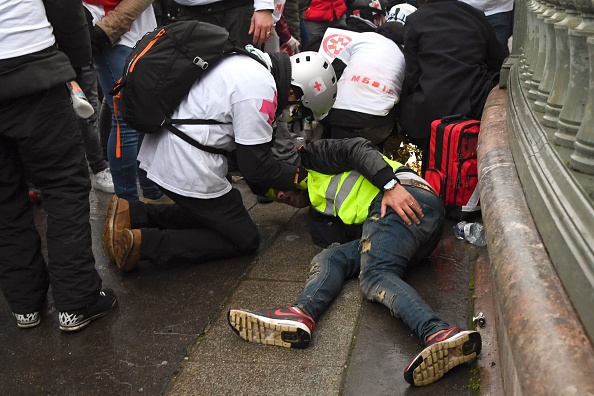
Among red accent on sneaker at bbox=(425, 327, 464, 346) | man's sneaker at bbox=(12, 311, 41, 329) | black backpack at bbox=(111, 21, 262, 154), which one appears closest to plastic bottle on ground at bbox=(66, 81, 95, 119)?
black backpack at bbox=(111, 21, 262, 154)

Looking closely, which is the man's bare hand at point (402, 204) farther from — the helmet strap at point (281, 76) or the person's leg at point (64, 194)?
the person's leg at point (64, 194)

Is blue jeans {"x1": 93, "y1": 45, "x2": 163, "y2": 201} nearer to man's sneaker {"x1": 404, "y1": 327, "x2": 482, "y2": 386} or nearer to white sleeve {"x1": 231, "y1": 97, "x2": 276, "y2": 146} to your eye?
white sleeve {"x1": 231, "y1": 97, "x2": 276, "y2": 146}

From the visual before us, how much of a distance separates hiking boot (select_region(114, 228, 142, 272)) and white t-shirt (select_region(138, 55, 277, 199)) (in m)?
0.32

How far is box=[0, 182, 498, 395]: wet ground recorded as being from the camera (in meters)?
2.88

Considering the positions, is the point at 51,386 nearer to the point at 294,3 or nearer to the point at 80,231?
the point at 80,231

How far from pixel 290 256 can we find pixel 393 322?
1009 millimetres

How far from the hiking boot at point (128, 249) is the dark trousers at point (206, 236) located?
39 mm

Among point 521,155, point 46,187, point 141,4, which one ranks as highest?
point 521,155

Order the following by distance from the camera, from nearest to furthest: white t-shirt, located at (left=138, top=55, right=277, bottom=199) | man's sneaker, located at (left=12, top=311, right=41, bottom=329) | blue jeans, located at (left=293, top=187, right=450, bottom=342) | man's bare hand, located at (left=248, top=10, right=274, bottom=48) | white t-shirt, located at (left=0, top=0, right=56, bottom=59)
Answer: white t-shirt, located at (left=0, top=0, right=56, bottom=59) < blue jeans, located at (left=293, top=187, right=450, bottom=342) < man's sneaker, located at (left=12, top=311, right=41, bottom=329) < white t-shirt, located at (left=138, top=55, right=277, bottom=199) < man's bare hand, located at (left=248, top=10, right=274, bottom=48)

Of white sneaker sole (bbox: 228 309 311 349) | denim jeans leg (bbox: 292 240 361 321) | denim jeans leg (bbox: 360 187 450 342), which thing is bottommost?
denim jeans leg (bbox: 292 240 361 321)

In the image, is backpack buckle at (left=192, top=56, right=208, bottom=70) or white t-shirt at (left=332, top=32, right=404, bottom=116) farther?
white t-shirt at (left=332, top=32, right=404, bottom=116)

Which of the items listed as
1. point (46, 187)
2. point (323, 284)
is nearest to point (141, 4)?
point (46, 187)

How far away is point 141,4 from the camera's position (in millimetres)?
4562

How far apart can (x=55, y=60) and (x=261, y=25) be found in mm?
1863
